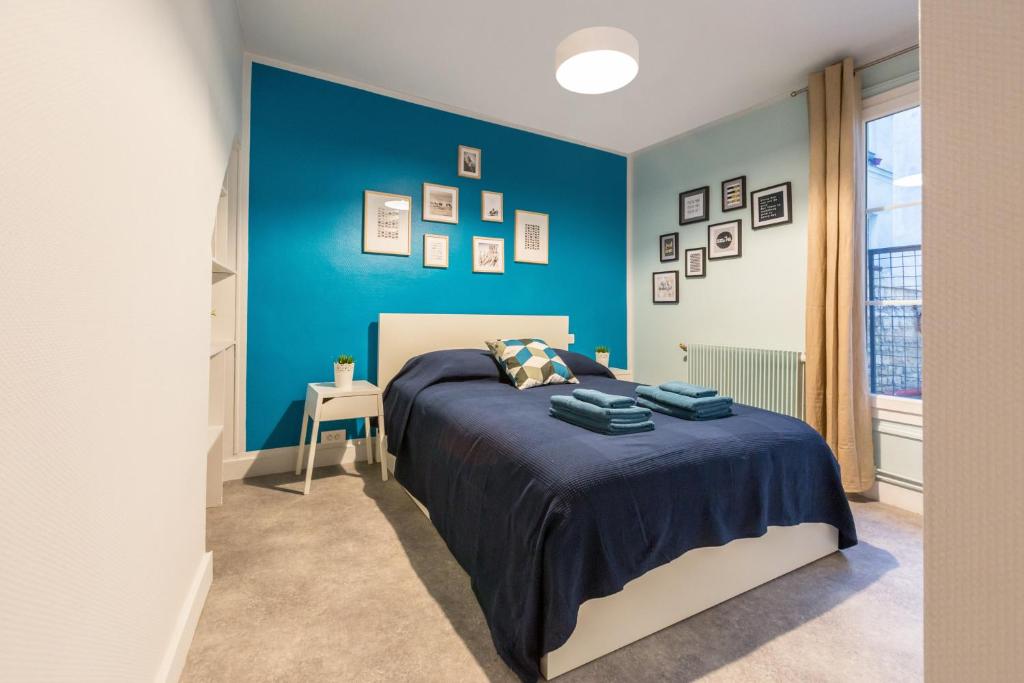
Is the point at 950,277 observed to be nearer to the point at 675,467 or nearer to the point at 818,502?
the point at 675,467

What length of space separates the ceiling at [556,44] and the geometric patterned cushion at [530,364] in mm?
1813

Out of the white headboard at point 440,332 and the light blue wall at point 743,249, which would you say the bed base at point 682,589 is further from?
the white headboard at point 440,332

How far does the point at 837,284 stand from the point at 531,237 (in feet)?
7.24

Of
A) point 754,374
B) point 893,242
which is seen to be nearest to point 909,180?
point 893,242

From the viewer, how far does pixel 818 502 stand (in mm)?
1850

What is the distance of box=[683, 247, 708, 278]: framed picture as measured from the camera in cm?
378

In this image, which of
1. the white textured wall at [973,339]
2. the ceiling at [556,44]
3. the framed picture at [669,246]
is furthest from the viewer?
the framed picture at [669,246]

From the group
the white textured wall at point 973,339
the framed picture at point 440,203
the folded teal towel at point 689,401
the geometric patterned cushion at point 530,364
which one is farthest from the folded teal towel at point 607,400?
the framed picture at point 440,203

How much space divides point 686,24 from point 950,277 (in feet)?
8.62

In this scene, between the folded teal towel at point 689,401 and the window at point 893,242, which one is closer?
the folded teal towel at point 689,401

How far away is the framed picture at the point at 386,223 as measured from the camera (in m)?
3.21

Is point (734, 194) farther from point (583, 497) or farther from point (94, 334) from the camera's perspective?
point (94, 334)

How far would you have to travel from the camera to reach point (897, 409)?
2.66m

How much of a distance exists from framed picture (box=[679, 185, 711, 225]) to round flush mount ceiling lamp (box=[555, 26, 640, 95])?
1776 mm
